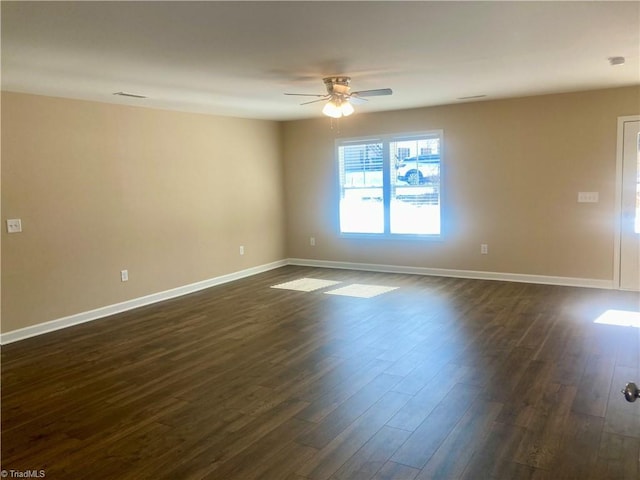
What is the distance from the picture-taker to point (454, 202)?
22.7 ft

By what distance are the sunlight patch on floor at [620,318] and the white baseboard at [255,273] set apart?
3.73ft

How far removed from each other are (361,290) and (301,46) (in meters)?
3.72

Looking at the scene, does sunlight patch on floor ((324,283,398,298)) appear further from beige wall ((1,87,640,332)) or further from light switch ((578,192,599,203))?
light switch ((578,192,599,203))

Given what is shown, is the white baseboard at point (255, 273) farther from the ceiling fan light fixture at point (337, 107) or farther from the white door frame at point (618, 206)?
the ceiling fan light fixture at point (337, 107)

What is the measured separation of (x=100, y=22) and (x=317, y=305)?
3.81m

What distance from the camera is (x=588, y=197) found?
6.03m

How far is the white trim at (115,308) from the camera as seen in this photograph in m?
4.75

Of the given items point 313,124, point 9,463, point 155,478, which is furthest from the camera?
point 313,124

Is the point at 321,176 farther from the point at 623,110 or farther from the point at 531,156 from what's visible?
the point at 623,110

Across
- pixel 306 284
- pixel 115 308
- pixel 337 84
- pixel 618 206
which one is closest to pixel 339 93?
pixel 337 84

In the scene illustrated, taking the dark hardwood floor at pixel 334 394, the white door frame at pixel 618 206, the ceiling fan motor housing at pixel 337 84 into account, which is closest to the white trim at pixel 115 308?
the dark hardwood floor at pixel 334 394

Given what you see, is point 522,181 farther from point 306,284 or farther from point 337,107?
point 306,284

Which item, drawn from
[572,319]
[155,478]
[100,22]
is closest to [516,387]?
[572,319]

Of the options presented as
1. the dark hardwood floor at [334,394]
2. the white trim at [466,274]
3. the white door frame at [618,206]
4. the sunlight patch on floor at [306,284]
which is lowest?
the dark hardwood floor at [334,394]
